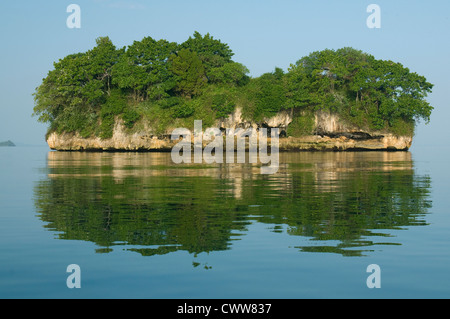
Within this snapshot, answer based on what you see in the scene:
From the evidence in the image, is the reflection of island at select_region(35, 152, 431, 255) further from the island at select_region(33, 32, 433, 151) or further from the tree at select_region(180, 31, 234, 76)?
the tree at select_region(180, 31, 234, 76)

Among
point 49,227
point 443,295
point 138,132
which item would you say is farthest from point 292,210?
point 138,132

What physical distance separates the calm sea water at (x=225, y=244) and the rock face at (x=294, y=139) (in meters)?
69.1

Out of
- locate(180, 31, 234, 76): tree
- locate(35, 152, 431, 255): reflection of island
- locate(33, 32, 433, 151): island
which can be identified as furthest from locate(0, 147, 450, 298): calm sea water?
locate(180, 31, 234, 76): tree

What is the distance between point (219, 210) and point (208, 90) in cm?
7584

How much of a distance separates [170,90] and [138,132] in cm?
994

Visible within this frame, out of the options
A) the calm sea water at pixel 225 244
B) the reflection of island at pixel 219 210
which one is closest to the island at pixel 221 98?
the reflection of island at pixel 219 210

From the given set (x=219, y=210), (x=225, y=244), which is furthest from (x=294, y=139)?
(x=225, y=244)

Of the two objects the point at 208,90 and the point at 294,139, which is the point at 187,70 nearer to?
the point at 208,90

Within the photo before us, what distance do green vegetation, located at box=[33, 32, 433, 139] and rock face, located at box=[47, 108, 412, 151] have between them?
1238 mm

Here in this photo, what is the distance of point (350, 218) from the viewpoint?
15414 mm

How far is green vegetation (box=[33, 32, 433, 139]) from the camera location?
89625 millimetres

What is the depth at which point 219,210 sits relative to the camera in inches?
674
